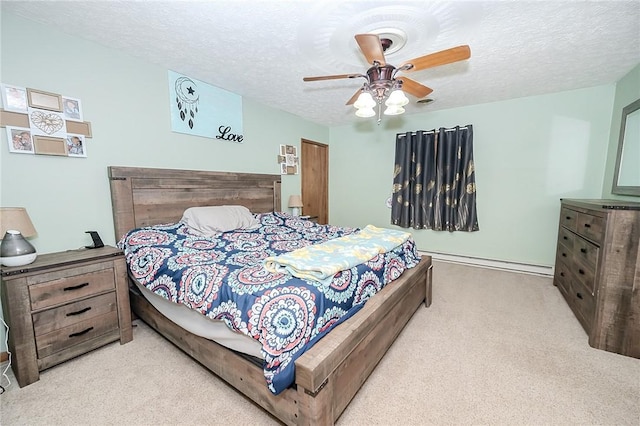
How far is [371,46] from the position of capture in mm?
1539

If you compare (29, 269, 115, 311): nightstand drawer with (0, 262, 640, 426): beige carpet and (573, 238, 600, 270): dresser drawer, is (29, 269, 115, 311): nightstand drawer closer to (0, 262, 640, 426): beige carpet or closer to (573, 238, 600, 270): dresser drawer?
(0, 262, 640, 426): beige carpet

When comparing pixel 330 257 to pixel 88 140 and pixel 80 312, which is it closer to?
pixel 80 312

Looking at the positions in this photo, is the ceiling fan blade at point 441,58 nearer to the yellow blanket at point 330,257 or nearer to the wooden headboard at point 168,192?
the yellow blanket at point 330,257

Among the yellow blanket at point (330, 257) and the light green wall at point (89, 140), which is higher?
the light green wall at point (89, 140)

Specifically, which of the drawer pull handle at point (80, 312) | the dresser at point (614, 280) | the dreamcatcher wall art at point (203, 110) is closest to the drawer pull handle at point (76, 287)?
the drawer pull handle at point (80, 312)

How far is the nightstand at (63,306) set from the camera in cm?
150

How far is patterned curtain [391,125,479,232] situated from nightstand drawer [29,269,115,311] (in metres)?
3.67

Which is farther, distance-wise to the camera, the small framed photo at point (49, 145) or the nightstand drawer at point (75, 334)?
the small framed photo at point (49, 145)

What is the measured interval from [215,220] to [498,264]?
12.1 ft

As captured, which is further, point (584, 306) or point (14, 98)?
point (584, 306)

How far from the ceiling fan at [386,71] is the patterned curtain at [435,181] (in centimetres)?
180

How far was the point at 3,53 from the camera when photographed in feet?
5.52

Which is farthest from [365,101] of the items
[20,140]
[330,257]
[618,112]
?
[618,112]

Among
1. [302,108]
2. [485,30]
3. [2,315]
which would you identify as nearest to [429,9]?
[485,30]
